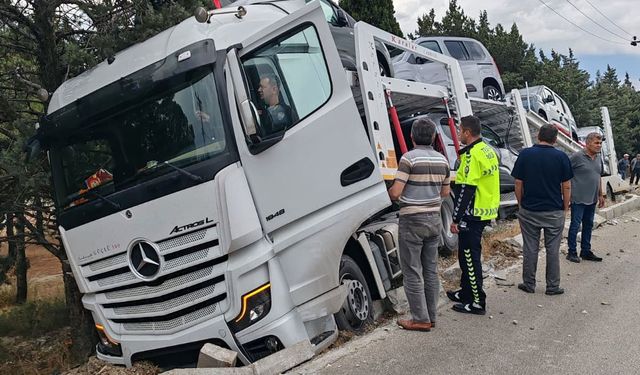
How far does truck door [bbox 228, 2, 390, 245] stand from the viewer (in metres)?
4.26

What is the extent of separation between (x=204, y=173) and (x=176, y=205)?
12.5 inches

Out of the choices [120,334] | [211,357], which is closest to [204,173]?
[211,357]

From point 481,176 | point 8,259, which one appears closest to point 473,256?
point 481,176

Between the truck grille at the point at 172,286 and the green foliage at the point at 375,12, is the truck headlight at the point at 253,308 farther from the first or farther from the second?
the green foliage at the point at 375,12

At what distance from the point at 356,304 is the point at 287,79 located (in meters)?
2.18

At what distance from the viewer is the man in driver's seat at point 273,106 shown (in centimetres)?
435

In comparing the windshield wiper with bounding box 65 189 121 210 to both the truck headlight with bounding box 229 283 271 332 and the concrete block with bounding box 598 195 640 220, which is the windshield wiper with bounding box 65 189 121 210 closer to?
the truck headlight with bounding box 229 283 271 332

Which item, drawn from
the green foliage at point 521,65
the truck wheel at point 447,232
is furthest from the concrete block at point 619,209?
the green foliage at point 521,65

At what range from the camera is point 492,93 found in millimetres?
12250

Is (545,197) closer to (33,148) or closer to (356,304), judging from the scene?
(356,304)

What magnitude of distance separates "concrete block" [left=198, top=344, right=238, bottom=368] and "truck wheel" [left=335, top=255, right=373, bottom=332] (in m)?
1.21

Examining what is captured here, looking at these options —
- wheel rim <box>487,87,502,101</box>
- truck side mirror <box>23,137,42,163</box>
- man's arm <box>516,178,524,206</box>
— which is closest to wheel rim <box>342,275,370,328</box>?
man's arm <box>516,178,524,206</box>

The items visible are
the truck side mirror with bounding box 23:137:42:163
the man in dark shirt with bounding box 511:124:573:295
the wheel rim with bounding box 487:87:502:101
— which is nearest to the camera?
the truck side mirror with bounding box 23:137:42:163

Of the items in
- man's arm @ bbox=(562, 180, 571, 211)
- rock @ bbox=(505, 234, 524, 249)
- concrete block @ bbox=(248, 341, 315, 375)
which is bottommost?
rock @ bbox=(505, 234, 524, 249)
